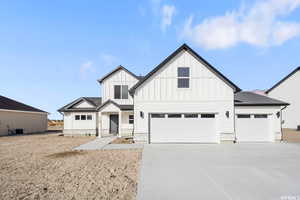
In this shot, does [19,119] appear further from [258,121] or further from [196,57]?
[258,121]

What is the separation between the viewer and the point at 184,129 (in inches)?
496

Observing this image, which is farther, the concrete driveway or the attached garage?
the attached garage

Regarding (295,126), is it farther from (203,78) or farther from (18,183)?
(18,183)

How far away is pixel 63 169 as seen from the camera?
21.2ft

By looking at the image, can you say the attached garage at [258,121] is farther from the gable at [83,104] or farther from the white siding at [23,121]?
the white siding at [23,121]

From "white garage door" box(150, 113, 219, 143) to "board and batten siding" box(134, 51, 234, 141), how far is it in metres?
0.46

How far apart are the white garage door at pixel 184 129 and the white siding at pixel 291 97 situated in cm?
1970

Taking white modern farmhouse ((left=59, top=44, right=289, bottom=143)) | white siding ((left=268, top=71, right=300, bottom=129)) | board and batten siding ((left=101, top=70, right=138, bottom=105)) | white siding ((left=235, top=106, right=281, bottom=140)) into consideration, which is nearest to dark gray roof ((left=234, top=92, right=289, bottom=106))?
white modern farmhouse ((left=59, top=44, right=289, bottom=143))

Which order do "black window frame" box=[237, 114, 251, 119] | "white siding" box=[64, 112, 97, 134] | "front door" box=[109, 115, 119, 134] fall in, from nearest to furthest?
"black window frame" box=[237, 114, 251, 119], "front door" box=[109, 115, 119, 134], "white siding" box=[64, 112, 97, 134]

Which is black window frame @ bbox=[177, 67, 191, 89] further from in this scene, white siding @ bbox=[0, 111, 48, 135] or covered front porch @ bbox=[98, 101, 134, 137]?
white siding @ bbox=[0, 111, 48, 135]

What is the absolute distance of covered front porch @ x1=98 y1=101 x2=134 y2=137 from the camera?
54.6 feet

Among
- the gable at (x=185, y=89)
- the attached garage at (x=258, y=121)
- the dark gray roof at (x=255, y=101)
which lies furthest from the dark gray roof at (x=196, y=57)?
the attached garage at (x=258, y=121)

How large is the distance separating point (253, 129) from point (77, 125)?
17559 millimetres

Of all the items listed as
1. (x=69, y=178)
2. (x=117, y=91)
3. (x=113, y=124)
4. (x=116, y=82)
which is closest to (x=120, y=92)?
(x=117, y=91)
